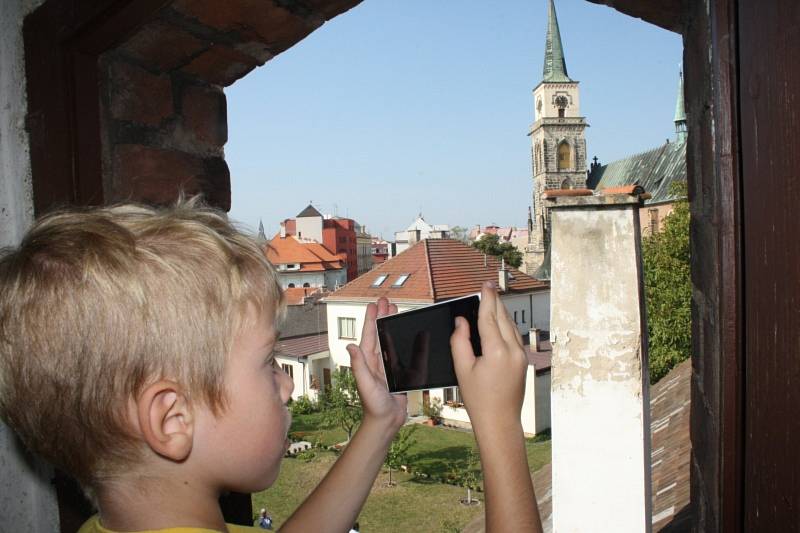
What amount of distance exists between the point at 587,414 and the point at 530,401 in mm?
16662

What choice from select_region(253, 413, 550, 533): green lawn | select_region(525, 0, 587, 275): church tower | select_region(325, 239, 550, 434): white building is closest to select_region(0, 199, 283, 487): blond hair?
select_region(253, 413, 550, 533): green lawn

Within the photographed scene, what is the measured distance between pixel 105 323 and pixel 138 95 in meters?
0.86

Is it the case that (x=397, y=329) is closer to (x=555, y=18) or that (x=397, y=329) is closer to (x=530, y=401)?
(x=530, y=401)

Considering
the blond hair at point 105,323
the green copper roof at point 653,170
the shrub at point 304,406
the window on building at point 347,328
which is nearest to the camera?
Answer: the blond hair at point 105,323

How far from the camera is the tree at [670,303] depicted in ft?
59.6

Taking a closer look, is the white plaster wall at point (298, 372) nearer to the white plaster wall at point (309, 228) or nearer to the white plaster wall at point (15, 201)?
the white plaster wall at point (15, 201)

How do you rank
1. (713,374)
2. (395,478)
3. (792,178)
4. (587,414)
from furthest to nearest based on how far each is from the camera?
(395,478)
(587,414)
(713,374)
(792,178)

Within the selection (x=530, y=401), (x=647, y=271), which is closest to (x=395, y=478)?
(x=530, y=401)

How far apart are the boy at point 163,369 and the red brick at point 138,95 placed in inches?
24.4

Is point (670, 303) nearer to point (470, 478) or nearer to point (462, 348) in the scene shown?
point (470, 478)

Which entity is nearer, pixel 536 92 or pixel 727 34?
pixel 727 34

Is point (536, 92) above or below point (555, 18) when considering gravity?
below

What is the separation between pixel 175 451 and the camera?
0.81 m

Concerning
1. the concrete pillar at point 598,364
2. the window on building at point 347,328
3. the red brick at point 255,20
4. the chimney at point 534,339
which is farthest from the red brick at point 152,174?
the window on building at point 347,328
